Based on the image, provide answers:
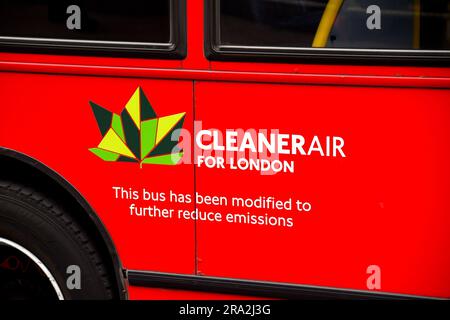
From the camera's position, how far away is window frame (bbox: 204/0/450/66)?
118 inches

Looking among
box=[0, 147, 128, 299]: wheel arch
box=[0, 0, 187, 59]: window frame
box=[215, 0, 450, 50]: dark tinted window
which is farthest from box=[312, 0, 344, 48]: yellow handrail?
box=[0, 147, 128, 299]: wheel arch

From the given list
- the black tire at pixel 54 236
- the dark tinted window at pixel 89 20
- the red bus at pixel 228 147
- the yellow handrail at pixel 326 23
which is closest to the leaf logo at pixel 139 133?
the red bus at pixel 228 147

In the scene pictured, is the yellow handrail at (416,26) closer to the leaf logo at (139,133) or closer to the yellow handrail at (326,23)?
the yellow handrail at (326,23)

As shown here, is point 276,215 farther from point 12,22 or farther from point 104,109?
point 12,22

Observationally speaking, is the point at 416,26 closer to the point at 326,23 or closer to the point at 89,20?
the point at 326,23

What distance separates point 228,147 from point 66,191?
70 centimetres

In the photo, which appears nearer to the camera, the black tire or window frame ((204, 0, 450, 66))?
window frame ((204, 0, 450, 66))

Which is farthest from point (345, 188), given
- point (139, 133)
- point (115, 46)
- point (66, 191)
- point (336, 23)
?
point (66, 191)

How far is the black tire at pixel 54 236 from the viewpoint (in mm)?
3482

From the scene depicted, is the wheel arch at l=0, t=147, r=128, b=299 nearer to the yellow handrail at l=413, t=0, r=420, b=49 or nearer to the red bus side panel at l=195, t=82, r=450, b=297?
the red bus side panel at l=195, t=82, r=450, b=297

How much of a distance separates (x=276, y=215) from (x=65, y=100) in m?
0.90

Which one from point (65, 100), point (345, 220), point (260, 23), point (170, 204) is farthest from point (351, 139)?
point (65, 100)

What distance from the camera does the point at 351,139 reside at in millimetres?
3096

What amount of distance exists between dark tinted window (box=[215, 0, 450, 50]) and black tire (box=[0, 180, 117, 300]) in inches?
37.1
